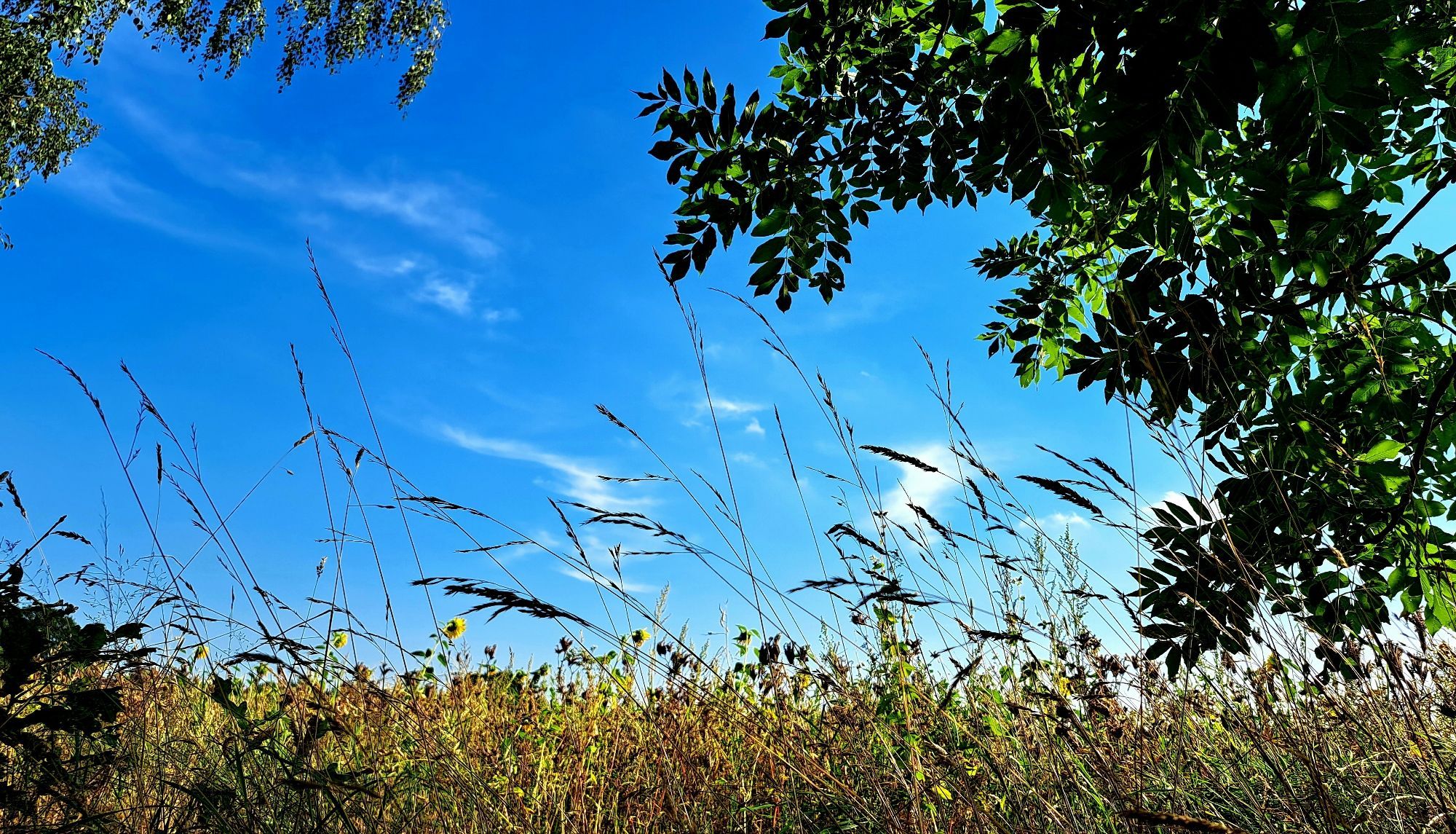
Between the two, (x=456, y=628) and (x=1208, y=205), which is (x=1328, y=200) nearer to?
(x=1208, y=205)

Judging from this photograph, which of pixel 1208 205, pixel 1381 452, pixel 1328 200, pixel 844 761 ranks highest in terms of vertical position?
pixel 1208 205

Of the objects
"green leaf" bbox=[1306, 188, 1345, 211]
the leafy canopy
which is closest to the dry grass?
the leafy canopy

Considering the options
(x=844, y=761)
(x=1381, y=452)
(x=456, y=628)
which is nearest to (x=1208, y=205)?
(x=1381, y=452)

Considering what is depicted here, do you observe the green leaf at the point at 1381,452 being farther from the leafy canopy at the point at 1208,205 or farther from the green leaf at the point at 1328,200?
the green leaf at the point at 1328,200

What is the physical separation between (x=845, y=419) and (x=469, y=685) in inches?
94.0

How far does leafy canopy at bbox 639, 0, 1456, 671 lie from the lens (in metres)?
1.55

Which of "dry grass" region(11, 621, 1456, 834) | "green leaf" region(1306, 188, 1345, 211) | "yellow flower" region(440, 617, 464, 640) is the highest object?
"green leaf" region(1306, 188, 1345, 211)

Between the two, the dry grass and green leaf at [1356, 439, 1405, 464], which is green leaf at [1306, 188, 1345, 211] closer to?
green leaf at [1356, 439, 1405, 464]

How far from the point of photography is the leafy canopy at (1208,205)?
1.55 meters

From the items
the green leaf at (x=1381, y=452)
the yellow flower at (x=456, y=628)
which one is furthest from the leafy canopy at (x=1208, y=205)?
the yellow flower at (x=456, y=628)

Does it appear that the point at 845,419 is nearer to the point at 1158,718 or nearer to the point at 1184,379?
the point at 1184,379

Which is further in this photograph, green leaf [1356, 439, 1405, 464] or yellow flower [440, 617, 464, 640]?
yellow flower [440, 617, 464, 640]

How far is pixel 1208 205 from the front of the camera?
118 inches

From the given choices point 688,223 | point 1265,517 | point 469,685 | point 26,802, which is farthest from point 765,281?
point 26,802
